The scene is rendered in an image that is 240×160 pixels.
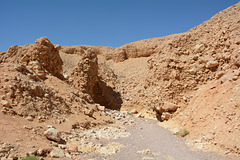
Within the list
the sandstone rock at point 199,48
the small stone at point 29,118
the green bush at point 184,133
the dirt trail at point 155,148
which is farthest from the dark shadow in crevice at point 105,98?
the small stone at point 29,118

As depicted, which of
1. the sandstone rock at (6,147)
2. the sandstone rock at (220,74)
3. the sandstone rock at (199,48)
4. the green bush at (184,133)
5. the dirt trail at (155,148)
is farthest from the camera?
the sandstone rock at (199,48)

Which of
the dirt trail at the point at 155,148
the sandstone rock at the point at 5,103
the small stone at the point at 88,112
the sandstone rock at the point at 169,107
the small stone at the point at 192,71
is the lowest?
the dirt trail at the point at 155,148

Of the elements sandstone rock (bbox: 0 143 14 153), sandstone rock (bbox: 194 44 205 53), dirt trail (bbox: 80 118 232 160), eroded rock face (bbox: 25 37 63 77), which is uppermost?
eroded rock face (bbox: 25 37 63 77)

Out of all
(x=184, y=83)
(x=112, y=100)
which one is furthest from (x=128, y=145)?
(x=112, y=100)

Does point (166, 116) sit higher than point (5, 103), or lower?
lower

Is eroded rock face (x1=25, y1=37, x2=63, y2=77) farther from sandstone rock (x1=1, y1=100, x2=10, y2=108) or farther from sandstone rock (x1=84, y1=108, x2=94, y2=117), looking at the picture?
sandstone rock (x1=1, y1=100, x2=10, y2=108)

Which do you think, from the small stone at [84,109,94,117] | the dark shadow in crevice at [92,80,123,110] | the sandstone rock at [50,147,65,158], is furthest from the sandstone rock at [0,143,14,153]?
the dark shadow in crevice at [92,80,123,110]

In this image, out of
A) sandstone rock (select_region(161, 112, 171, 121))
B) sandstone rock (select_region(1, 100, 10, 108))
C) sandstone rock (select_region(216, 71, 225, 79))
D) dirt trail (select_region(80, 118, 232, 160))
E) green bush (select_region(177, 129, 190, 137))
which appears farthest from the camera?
sandstone rock (select_region(161, 112, 171, 121))

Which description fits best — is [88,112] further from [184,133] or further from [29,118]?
[184,133]

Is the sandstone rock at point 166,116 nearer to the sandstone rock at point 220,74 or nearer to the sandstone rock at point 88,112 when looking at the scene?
the sandstone rock at point 220,74

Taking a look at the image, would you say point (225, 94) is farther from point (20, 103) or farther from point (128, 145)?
point (20, 103)

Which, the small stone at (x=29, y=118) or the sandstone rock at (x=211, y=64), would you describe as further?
the sandstone rock at (x=211, y=64)

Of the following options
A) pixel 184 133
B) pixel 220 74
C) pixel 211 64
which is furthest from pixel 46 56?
pixel 220 74

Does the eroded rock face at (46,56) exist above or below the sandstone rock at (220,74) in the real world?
above
